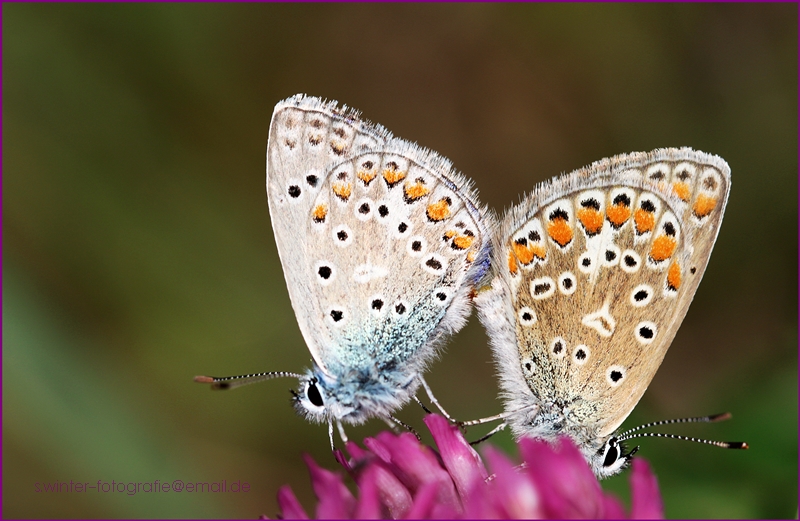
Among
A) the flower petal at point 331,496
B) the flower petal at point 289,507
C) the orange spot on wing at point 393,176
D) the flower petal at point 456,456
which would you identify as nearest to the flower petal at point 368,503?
the flower petal at point 331,496

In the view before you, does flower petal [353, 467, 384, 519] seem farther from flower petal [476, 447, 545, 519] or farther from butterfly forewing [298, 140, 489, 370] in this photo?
butterfly forewing [298, 140, 489, 370]

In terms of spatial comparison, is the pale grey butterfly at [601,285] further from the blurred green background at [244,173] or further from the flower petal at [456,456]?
the blurred green background at [244,173]

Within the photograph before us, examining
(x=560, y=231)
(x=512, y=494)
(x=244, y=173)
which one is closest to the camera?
(x=512, y=494)

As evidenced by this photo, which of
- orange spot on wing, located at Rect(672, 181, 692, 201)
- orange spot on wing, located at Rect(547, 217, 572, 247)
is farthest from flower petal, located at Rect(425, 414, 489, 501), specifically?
orange spot on wing, located at Rect(672, 181, 692, 201)

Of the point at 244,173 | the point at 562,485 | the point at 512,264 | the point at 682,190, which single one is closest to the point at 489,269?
the point at 512,264

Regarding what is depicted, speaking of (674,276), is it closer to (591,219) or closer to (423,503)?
(591,219)

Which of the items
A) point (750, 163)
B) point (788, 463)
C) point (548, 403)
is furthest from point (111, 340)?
point (750, 163)

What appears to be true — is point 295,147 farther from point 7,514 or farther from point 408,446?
point 7,514
